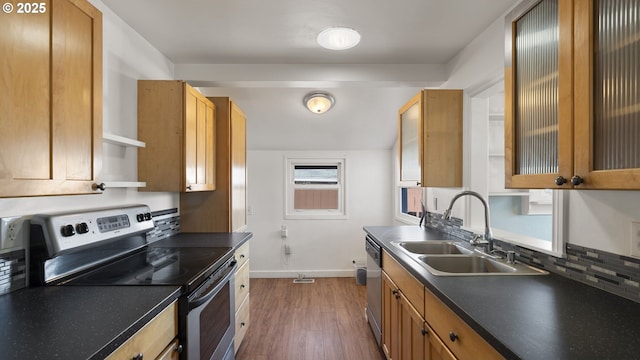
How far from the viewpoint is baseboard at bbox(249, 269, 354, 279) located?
4.17 meters

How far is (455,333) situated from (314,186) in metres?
3.32

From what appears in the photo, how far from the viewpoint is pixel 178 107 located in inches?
81.1

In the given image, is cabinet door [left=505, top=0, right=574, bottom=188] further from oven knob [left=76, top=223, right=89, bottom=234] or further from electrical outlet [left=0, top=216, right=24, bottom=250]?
electrical outlet [left=0, top=216, right=24, bottom=250]

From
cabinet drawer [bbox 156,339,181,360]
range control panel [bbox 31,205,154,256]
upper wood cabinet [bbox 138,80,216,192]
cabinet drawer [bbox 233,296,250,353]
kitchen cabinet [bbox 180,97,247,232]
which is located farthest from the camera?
kitchen cabinet [bbox 180,97,247,232]

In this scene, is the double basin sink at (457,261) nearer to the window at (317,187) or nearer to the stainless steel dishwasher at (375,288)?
the stainless steel dishwasher at (375,288)

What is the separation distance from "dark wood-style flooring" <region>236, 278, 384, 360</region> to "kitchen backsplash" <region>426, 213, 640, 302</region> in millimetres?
1434

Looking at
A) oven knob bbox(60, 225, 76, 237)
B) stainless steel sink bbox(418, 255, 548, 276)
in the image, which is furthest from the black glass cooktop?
stainless steel sink bbox(418, 255, 548, 276)

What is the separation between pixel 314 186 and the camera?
435 centimetres

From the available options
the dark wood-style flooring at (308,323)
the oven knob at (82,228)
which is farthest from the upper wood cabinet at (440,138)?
the oven knob at (82,228)

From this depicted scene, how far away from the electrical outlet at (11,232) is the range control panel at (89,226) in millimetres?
47

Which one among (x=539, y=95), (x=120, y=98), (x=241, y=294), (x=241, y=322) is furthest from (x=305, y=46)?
(x=241, y=322)

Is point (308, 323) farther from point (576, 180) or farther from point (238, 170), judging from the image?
point (576, 180)

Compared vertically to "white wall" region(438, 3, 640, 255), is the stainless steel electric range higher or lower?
lower

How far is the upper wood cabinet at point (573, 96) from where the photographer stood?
0.83m
